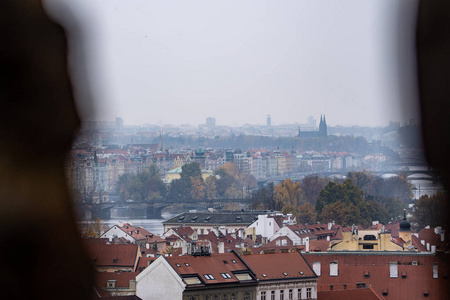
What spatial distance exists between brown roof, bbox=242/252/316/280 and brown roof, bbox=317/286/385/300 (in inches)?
40.0

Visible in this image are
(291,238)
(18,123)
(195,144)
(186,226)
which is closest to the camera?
(18,123)

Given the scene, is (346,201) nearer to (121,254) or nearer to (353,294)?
(121,254)

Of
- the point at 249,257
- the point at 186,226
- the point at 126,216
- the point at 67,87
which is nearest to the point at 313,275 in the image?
the point at 249,257

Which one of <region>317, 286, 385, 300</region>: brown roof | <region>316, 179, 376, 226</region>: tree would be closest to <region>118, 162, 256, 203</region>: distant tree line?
<region>316, 179, 376, 226</region>: tree

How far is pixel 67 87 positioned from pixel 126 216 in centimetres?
5848

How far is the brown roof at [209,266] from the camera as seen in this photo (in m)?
13.9

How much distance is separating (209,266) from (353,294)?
202cm

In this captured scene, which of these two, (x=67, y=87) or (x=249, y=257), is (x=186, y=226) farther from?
(x=67, y=87)

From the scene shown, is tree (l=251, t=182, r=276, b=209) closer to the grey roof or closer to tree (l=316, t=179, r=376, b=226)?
tree (l=316, t=179, r=376, b=226)

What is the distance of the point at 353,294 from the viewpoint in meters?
13.6

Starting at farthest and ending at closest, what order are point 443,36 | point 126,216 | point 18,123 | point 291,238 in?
point 126,216, point 291,238, point 18,123, point 443,36

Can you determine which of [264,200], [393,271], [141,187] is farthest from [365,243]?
[141,187]

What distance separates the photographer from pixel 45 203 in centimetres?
118

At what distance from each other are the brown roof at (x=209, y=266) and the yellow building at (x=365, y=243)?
298 inches
